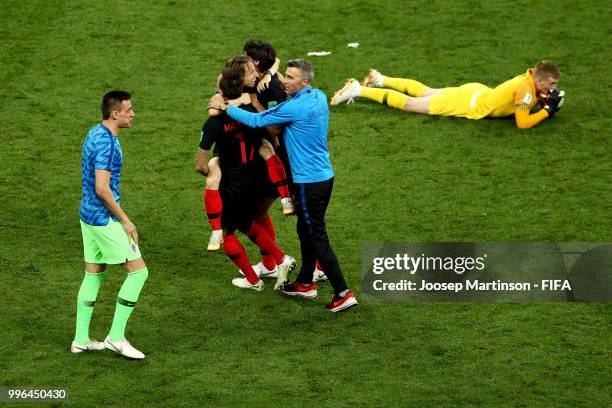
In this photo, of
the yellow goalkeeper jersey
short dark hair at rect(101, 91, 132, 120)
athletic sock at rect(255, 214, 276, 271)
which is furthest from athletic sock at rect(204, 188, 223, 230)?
the yellow goalkeeper jersey

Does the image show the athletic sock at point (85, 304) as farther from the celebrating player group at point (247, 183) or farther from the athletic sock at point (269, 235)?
the athletic sock at point (269, 235)

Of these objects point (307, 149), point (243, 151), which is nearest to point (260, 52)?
point (243, 151)

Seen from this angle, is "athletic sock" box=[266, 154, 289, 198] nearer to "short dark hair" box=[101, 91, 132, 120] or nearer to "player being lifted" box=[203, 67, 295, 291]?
"player being lifted" box=[203, 67, 295, 291]

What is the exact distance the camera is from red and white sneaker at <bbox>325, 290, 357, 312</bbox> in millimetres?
10172

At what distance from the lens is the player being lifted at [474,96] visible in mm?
13562

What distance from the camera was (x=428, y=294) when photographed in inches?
415

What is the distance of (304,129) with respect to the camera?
32.4ft

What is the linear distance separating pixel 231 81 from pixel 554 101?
17.0 ft

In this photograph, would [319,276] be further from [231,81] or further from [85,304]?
[85,304]

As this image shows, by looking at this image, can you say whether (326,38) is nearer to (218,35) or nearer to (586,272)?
(218,35)

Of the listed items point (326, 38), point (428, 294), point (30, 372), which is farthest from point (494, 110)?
point (30, 372)

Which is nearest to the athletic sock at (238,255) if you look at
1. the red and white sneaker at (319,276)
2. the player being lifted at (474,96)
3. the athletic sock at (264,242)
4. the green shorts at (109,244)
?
the athletic sock at (264,242)

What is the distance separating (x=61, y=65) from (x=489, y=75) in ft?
17.8

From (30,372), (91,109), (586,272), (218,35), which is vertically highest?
(218,35)
